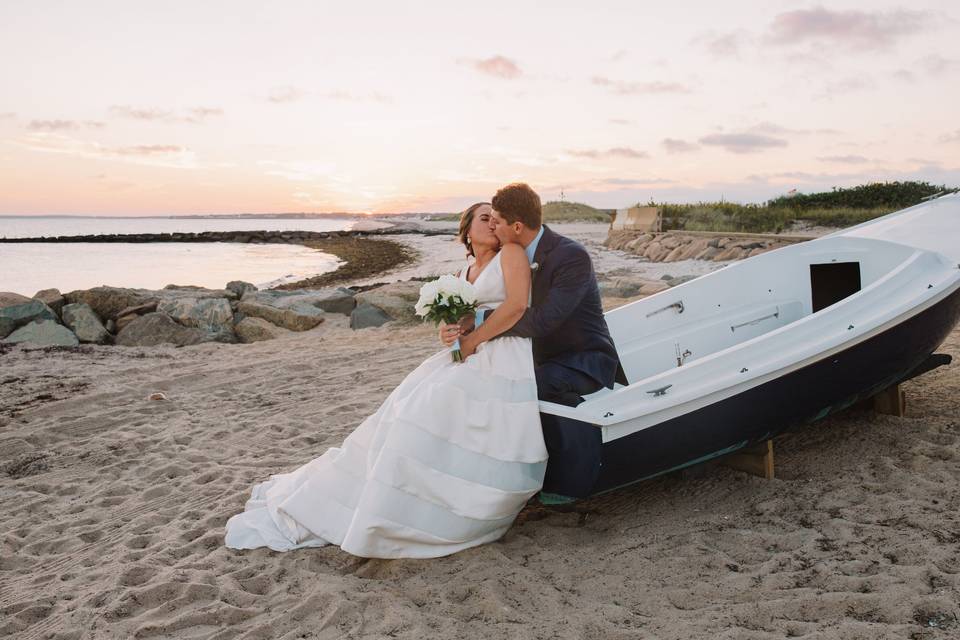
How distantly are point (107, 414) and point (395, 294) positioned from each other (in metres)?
Result: 5.21

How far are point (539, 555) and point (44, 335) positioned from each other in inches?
314

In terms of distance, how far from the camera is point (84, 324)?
30.0 ft

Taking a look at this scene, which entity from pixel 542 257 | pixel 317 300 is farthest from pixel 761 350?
pixel 317 300

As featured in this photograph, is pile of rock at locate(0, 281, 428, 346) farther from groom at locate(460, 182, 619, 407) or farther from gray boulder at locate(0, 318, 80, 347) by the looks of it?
groom at locate(460, 182, 619, 407)

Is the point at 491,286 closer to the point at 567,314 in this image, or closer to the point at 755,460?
the point at 567,314

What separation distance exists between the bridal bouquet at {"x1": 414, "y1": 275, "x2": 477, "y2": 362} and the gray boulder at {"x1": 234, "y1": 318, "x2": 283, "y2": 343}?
21.5ft

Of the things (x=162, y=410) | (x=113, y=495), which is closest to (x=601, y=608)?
(x=113, y=495)

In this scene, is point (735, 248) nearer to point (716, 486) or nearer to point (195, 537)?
point (716, 486)

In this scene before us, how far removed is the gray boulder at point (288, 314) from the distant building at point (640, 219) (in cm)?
1353

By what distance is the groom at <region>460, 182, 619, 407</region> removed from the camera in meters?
3.37

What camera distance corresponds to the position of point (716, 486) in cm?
380

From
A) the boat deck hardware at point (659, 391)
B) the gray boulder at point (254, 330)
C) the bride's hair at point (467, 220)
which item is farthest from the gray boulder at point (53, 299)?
the boat deck hardware at point (659, 391)

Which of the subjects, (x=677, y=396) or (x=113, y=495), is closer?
(x=677, y=396)

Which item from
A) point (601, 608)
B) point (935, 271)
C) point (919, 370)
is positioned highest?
point (935, 271)
